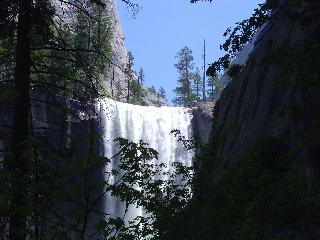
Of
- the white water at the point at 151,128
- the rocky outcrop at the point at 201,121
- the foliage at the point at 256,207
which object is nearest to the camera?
the foliage at the point at 256,207

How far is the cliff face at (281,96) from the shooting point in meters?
6.82

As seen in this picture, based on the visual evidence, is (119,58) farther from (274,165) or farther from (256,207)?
(256,207)

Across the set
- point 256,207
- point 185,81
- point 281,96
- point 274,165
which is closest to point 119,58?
point 185,81

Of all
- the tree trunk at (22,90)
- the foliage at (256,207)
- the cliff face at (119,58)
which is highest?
the cliff face at (119,58)

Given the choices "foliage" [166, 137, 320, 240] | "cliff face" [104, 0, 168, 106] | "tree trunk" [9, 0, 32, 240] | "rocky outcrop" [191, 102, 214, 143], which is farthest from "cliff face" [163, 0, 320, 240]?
"cliff face" [104, 0, 168, 106]

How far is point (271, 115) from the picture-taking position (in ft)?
41.1

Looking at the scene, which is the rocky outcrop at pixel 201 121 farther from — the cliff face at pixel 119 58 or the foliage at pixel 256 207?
the foliage at pixel 256 207

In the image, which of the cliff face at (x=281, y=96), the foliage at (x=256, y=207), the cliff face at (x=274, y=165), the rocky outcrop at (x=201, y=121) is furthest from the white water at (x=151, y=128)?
the foliage at (x=256, y=207)

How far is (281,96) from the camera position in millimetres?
12578

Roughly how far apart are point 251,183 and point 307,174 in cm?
106

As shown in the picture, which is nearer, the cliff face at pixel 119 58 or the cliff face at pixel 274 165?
the cliff face at pixel 274 165

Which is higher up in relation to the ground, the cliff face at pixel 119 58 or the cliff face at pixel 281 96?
the cliff face at pixel 119 58

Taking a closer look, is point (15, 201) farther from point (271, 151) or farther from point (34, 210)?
point (271, 151)

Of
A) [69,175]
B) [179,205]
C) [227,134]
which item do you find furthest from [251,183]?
[227,134]
